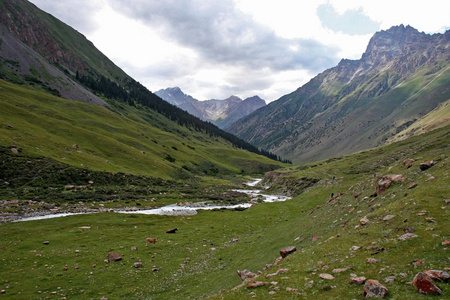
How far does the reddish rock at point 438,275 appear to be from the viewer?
10.1 m

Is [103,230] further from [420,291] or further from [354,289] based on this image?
[420,291]

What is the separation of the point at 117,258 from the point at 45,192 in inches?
1512

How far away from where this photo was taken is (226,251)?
3072 centimetres

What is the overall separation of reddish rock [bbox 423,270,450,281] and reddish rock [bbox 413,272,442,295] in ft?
1.29

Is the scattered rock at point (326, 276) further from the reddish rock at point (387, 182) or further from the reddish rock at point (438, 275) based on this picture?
the reddish rock at point (387, 182)

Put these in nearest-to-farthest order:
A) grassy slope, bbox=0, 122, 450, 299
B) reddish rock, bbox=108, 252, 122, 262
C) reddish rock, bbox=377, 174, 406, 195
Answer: grassy slope, bbox=0, 122, 450, 299 < reddish rock, bbox=377, 174, 406, 195 < reddish rock, bbox=108, 252, 122, 262

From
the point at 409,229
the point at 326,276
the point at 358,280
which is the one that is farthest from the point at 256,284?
the point at 409,229

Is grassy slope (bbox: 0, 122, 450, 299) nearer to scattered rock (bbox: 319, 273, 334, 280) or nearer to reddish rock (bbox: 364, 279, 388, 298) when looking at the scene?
scattered rock (bbox: 319, 273, 334, 280)

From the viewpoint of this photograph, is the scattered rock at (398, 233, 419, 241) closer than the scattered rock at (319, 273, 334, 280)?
No

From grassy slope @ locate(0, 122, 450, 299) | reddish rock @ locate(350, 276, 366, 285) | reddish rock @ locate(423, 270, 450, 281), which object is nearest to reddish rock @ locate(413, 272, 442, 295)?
grassy slope @ locate(0, 122, 450, 299)

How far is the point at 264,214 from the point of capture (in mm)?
51500

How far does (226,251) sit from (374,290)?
21931 millimetres

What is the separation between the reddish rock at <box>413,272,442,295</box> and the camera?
31.6 ft

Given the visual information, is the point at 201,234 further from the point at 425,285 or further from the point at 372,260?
the point at 425,285
